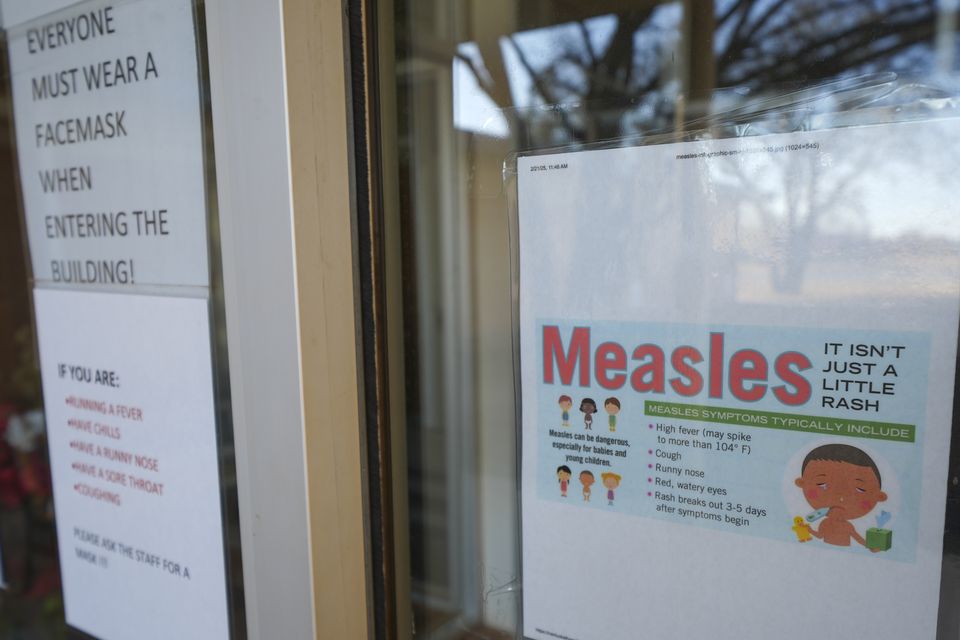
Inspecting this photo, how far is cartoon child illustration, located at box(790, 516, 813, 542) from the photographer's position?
0.60 m

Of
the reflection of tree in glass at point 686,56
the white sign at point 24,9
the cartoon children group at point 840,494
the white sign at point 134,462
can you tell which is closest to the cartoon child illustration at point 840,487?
the cartoon children group at point 840,494

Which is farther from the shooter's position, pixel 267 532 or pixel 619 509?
pixel 267 532

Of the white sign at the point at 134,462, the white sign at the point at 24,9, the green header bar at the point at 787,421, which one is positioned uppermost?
the white sign at the point at 24,9

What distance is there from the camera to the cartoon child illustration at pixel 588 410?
0.68 meters

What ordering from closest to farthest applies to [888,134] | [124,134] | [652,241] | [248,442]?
[888,134] → [652,241] → [248,442] → [124,134]

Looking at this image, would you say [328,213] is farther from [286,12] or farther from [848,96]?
[848,96]

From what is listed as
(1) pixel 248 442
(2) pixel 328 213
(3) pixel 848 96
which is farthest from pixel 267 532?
(3) pixel 848 96

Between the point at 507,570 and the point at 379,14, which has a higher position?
the point at 379,14

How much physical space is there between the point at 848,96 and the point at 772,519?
40cm

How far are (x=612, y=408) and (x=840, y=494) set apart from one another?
0.23 m

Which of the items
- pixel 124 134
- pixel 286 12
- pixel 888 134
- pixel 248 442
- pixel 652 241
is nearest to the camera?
pixel 888 134

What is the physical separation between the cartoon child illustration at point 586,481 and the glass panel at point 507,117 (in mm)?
91

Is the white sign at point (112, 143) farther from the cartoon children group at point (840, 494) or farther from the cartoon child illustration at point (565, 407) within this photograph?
the cartoon children group at point (840, 494)

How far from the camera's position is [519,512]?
0.76 m
